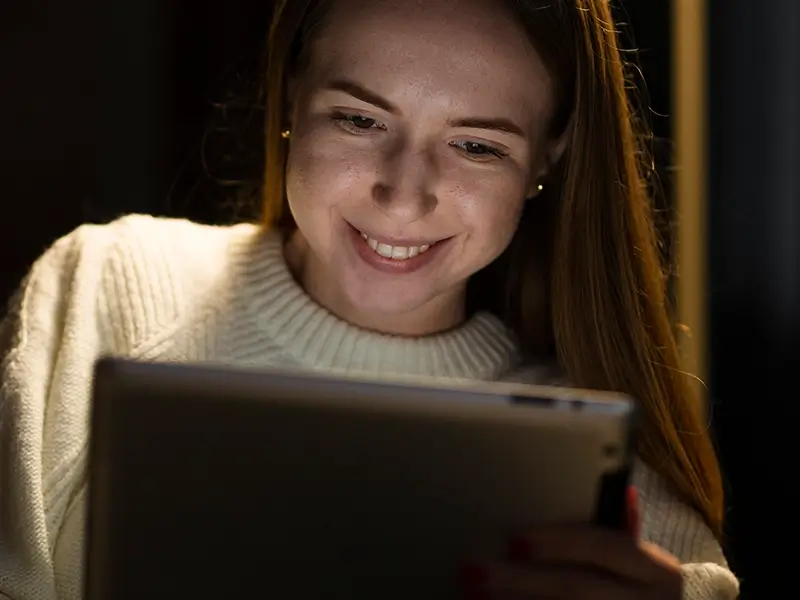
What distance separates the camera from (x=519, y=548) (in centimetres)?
83

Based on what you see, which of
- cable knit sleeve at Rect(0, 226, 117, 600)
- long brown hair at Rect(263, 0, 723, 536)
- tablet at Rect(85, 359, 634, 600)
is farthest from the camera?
long brown hair at Rect(263, 0, 723, 536)

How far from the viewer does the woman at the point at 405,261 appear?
4.09 feet

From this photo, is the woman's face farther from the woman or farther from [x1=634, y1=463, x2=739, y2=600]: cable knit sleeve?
[x1=634, y1=463, x2=739, y2=600]: cable knit sleeve

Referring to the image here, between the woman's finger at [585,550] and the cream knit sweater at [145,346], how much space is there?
39cm

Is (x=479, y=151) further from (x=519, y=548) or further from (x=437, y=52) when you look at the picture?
(x=519, y=548)

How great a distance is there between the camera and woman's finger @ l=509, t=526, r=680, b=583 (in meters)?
0.83

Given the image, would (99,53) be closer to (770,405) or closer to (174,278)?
(174,278)

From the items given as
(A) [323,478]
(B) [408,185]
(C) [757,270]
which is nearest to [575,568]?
(A) [323,478]

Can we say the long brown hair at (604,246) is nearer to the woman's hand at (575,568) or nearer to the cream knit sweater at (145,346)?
the cream knit sweater at (145,346)

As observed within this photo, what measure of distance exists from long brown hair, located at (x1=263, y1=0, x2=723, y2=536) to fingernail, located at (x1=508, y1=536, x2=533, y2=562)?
55cm

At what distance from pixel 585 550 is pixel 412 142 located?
0.54 metres

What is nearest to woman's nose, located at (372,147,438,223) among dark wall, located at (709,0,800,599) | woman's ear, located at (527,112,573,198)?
woman's ear, located at (527,112,573,198)

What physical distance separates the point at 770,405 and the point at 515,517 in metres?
1.01

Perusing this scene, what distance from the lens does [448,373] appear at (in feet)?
4.67
